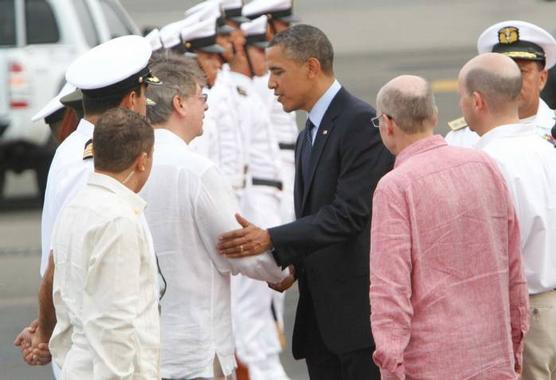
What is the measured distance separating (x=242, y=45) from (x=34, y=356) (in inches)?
184

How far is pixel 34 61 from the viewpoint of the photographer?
14.4 meters

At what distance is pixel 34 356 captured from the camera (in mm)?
5336

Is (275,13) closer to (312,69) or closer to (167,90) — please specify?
(312,69)

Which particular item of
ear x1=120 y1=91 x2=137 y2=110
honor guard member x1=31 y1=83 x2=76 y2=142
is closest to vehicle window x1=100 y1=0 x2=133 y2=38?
honor guard member x1=31 y1=83 x2=76 y2=142

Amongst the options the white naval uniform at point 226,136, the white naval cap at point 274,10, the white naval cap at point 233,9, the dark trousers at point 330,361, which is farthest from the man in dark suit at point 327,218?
the white naval cap at point 274,10

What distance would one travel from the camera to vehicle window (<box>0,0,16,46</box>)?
1463 centimetres

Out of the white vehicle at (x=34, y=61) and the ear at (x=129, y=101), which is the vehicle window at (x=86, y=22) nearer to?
the white vehicle at (x=34, y=61)

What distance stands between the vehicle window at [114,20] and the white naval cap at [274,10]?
519cm

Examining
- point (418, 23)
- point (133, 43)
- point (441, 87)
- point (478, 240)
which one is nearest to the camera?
point (478, 240)

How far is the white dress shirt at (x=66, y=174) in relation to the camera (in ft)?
17.4

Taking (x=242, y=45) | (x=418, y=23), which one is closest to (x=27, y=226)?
(x=242, y=45)

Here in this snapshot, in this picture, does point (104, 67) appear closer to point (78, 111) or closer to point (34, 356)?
point (78, 111)

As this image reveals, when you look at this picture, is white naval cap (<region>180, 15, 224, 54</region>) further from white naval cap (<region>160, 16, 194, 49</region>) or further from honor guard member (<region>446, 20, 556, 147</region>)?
honor guard member (<region>446, 20, 556, 147</region>)

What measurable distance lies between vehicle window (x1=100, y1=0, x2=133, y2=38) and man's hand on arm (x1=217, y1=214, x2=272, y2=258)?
1012 centimetres
